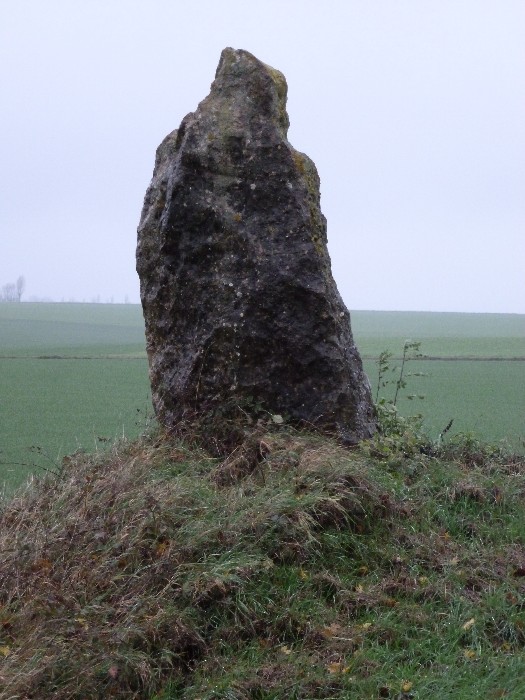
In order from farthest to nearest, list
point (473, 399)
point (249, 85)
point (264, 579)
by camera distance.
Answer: point (473, 399) → point (249, 85) → point (264, 579)

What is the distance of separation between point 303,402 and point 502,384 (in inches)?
523

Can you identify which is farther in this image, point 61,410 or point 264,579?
point 61,410

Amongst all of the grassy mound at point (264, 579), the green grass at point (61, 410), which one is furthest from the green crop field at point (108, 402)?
the grassy mound at point (264, 579)

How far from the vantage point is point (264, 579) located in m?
5.30

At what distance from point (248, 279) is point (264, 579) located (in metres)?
2.68

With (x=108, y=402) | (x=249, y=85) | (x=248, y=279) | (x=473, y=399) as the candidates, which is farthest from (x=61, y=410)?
(x=249, y=85)

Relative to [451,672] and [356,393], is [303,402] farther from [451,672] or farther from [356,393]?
[451,672]

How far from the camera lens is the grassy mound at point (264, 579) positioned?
465 cm

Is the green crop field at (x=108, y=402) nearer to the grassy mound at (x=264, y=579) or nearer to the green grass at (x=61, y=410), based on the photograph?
the green grass at (x=61, y=410)

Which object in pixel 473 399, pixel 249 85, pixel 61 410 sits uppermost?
pixel 249 85

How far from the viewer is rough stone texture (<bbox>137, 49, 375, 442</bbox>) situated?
7062 millimetres

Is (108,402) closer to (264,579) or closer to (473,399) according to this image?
(473,399)

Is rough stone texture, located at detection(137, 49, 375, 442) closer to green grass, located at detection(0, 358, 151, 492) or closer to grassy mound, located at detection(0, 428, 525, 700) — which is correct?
grassy mound, located at detection(0, 428, 525, 700)

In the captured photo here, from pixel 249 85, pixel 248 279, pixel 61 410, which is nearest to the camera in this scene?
pixel 248 279
